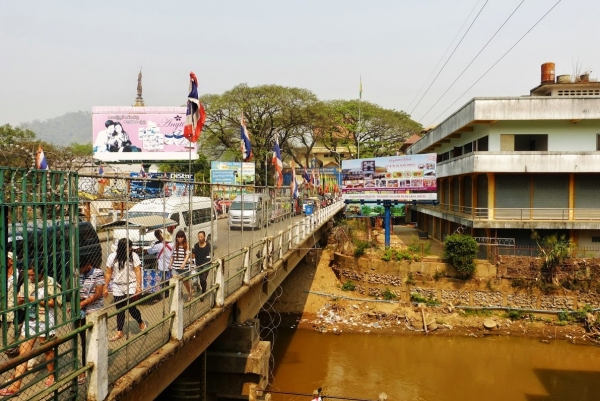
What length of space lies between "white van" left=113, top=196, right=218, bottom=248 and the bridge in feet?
2.78

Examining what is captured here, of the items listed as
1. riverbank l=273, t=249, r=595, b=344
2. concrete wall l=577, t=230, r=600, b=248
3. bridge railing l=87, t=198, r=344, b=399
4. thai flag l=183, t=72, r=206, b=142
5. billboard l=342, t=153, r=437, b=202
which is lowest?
riverbank l=273, t=249, r=595, b=344

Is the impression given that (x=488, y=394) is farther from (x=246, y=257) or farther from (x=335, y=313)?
(x=246, y=257)

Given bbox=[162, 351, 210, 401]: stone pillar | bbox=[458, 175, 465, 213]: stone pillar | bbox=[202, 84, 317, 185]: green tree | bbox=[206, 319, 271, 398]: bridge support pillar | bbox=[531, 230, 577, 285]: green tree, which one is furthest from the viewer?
bbox=[202, 84, 317, 185]: green tree

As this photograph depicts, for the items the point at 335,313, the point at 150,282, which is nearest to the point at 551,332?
the point at 335,313

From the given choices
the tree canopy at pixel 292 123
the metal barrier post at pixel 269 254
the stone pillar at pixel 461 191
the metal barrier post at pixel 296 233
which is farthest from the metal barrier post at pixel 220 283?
the tree canopy at pixel 292 123

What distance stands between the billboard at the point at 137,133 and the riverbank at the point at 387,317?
1640 centimetres

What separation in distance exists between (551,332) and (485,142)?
9.40 m

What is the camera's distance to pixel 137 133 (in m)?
35.6

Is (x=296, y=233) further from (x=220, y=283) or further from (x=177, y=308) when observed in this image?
(x=177, y=308)

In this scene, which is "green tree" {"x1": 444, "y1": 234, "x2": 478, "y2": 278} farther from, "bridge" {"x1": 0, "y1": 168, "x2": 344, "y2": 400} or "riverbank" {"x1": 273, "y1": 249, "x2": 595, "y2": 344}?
"bridge" {"x1": 0, "y1": 168, "x2": 344, "y2": 400}

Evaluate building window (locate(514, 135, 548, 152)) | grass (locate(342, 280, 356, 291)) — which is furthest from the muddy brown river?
building window (locate(514, 135, 548, 152))

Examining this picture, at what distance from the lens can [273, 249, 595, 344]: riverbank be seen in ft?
69.1

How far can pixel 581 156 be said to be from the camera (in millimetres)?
21812

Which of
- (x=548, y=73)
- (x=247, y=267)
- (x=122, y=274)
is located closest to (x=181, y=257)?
(x=122, y=274)
